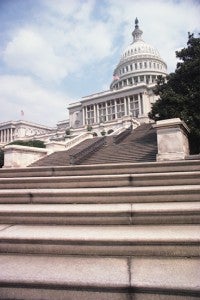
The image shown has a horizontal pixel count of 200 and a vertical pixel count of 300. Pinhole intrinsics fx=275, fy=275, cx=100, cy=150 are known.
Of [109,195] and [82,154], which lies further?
[82,154]

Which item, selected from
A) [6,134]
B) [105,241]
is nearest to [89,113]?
[6,134]

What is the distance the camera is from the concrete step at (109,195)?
4.16 m

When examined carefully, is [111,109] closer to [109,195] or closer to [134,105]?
[134,105]

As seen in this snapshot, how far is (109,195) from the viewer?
173 inches

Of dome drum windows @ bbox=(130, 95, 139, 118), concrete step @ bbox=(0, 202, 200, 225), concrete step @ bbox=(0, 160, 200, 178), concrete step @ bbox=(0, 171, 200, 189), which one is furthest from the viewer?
dome drum windows @ bbox=(130, 95, 139, 118)

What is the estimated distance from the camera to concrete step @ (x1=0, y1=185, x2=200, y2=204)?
416cm

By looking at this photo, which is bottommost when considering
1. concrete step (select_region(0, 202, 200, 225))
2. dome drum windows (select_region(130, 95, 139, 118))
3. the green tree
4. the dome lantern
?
concrete step (select_region(0, 202, 200, 225))

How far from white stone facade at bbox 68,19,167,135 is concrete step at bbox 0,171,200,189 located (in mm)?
56725

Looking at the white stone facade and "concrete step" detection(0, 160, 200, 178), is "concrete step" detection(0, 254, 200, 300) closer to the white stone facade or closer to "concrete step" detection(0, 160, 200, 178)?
"concrete step" detection(0, 160, 200, 178)

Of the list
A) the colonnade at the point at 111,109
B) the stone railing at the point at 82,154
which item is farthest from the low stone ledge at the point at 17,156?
the colonnade at the point at 111,109

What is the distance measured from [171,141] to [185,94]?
36.0ft

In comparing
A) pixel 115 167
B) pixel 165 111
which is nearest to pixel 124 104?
pixel 165 111

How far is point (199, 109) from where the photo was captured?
1648 centimetres

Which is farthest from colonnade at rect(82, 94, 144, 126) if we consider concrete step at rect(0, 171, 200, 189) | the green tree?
concrete step at rect(0, 171, 200, 189)
